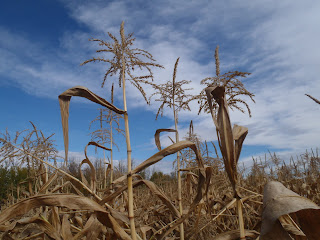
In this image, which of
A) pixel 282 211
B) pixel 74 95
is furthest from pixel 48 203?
pixel 282 211

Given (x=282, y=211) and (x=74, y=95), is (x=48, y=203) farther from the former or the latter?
(x=282, y=211)

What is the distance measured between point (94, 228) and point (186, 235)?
96 cm

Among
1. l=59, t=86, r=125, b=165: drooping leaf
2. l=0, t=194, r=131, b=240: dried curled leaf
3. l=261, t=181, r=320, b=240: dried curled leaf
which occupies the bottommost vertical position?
l=261, t=181, r=320, b=240: dried curled leaf

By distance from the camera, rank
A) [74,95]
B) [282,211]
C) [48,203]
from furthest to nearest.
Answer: [74,95]
[48,203]
[282,211]

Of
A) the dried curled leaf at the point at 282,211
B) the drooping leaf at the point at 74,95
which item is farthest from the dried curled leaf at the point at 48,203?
the dried curled leaf at the point at 282,211

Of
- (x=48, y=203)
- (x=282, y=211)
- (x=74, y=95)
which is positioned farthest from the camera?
(x=74, y=95)

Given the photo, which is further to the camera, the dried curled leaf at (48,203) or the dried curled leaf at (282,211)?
the dried curled leaf at (48,203)

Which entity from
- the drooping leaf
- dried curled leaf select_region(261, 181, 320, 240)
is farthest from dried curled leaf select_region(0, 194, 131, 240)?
dried curled leaf select_region(261, 181, 320, 240)

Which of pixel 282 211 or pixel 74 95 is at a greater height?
pixel 74 95

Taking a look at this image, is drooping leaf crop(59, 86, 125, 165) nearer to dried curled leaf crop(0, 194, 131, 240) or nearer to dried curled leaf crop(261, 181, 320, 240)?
dried curled leaf crop(0, 194, 131, 240)

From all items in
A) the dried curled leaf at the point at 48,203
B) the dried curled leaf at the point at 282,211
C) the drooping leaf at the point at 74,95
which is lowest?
the dried curled leaf at the point at 282,211

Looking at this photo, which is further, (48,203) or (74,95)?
(74,95)

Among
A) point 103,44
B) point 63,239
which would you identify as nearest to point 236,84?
point 103,44

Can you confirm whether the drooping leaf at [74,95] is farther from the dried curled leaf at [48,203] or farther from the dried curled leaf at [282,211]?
the dried curled leaf at [282,211]
